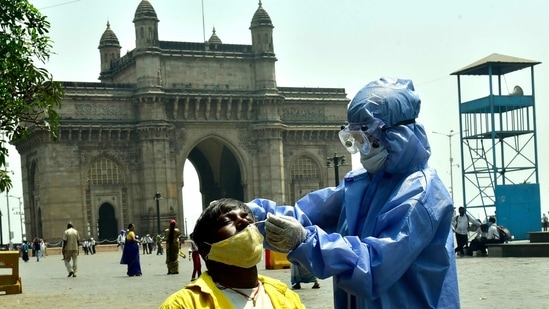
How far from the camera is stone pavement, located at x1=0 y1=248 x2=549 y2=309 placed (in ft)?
36.3

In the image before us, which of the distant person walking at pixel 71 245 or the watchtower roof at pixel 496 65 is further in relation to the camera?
the watchtower roof at pixel 496 65

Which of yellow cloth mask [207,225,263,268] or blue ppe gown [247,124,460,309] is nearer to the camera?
yellow cloth mask [207,225,263,268]

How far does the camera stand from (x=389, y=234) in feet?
10.4

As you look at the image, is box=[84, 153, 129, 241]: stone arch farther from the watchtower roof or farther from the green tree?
the green tree

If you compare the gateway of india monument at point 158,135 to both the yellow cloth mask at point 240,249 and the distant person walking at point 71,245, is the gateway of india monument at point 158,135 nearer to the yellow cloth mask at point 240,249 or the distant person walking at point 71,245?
the distant person walking at point 71,245

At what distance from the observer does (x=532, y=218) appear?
2562 centimetres

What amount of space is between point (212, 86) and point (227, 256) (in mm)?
52242

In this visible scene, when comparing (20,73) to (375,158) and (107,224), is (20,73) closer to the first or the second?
(375,158)

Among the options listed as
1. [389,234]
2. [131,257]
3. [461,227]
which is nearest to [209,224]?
[389,234]

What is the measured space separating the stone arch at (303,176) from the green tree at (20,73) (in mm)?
47700

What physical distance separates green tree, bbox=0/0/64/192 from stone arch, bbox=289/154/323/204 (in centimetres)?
4770

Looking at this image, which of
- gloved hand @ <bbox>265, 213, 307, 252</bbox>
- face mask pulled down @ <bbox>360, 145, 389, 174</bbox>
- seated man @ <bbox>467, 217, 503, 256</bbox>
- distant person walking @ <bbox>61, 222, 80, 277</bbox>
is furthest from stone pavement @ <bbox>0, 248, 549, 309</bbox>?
gloved hand @ <bbox>265, 213, 307, 252</bbox>

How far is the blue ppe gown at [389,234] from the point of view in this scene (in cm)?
298

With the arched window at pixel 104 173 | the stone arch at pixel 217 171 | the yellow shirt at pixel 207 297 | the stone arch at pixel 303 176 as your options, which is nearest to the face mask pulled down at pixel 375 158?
the yellow shirt at pixel 207 297
